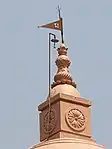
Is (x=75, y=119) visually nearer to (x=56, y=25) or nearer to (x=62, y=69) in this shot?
(x=62, y=69)

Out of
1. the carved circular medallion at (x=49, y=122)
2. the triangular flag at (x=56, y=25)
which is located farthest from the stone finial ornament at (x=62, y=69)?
the carved circular medallion at (x=49, y=122)

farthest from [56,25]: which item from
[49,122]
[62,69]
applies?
[49,122]

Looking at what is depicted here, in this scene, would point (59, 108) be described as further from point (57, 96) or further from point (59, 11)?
point (59, 11)

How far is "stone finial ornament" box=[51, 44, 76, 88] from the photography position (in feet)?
61.5

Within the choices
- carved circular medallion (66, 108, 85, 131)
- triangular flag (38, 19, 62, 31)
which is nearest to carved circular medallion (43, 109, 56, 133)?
carved circular medallion (66, 108, 85, 131)

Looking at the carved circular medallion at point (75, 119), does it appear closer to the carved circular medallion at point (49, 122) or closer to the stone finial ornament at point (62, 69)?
the carved circular medallion at point (49, 122)

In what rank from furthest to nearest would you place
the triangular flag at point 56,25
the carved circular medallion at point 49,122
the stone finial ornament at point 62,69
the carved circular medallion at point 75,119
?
the triangular flag at point 56,25
the stone finial ornament at point 62,69
the carved circular medallion at point 49,122
the carved circular medallion at point 75,119

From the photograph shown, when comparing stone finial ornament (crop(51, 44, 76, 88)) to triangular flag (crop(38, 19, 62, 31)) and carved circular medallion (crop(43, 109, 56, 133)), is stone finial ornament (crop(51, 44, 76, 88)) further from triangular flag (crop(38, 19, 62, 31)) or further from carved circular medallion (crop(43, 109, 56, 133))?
carved circular medallion (crop(43, 109, 56, 133))

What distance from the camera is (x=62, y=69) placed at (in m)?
19.0

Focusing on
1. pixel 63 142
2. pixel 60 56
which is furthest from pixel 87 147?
pixel 60 56

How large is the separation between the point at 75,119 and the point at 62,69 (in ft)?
5.34

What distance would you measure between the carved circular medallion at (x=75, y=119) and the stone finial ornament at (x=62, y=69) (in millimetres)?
959

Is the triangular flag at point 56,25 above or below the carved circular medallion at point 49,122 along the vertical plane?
above

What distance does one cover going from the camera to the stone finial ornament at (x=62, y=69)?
1875cm
